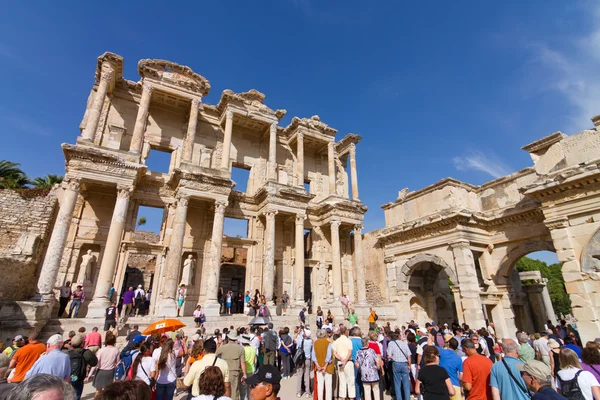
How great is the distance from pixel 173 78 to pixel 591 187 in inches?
819

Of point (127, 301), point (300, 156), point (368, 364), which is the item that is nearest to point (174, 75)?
point (300, 156)

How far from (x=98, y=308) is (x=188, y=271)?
4.75m

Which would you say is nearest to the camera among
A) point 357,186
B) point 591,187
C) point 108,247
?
point 591,187

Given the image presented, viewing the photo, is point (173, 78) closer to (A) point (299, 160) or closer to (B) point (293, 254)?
(A) point (299, 160)

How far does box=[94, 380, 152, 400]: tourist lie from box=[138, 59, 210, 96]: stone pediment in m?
18.9

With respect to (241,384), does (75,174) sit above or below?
above

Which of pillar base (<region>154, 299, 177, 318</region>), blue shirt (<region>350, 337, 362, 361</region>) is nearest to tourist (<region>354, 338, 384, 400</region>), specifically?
blue shirt (<region>350, 337, 362, 361</region>)

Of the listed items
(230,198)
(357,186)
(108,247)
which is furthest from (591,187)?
(108,247)

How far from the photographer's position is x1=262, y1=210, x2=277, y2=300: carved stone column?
52.5 ft

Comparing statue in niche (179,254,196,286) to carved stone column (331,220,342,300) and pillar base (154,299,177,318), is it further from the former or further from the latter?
carved stone column (331,220,342,300)

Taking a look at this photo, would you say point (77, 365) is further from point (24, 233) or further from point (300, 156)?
point (300, 156)

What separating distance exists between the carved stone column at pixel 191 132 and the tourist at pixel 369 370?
45.1ft

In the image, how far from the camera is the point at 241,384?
6.09m

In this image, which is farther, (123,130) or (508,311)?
(123,130)
